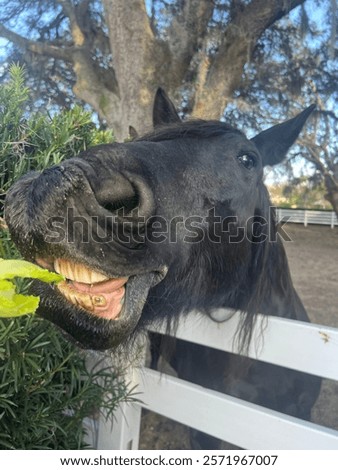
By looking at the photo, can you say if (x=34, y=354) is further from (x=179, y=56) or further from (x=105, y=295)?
(x=179, y=56)

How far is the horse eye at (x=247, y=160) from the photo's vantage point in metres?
1.22

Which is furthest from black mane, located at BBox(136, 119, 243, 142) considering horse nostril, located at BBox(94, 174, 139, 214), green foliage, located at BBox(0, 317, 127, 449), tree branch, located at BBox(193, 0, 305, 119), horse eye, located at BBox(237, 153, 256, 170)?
tree branch, located at BBox(193, 0, 305, 119)

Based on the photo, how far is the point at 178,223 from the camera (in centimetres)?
96

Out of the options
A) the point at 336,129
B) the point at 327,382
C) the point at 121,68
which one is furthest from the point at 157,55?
the point at 327,382

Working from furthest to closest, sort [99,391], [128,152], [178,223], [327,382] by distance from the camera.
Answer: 1. [327,382]
2. [99,391]
3. [178,223]
4. [128,152]

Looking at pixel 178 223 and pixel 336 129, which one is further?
pixel 336 129

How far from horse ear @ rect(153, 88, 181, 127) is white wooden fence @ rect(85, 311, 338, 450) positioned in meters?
0.91

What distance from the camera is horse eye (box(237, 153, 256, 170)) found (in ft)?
4.01

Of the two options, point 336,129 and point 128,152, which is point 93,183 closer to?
point 128,152

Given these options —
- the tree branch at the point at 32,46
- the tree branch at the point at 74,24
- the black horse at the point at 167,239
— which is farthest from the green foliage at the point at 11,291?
the tree branch at the point at 74,24

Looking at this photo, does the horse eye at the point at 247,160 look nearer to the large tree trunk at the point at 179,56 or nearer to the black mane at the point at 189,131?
the black mane at the point at 189,131

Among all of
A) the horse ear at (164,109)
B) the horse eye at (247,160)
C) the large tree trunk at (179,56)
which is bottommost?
the horse eye at (247,160)

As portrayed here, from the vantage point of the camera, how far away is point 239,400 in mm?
1393

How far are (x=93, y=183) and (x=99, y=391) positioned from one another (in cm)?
103
